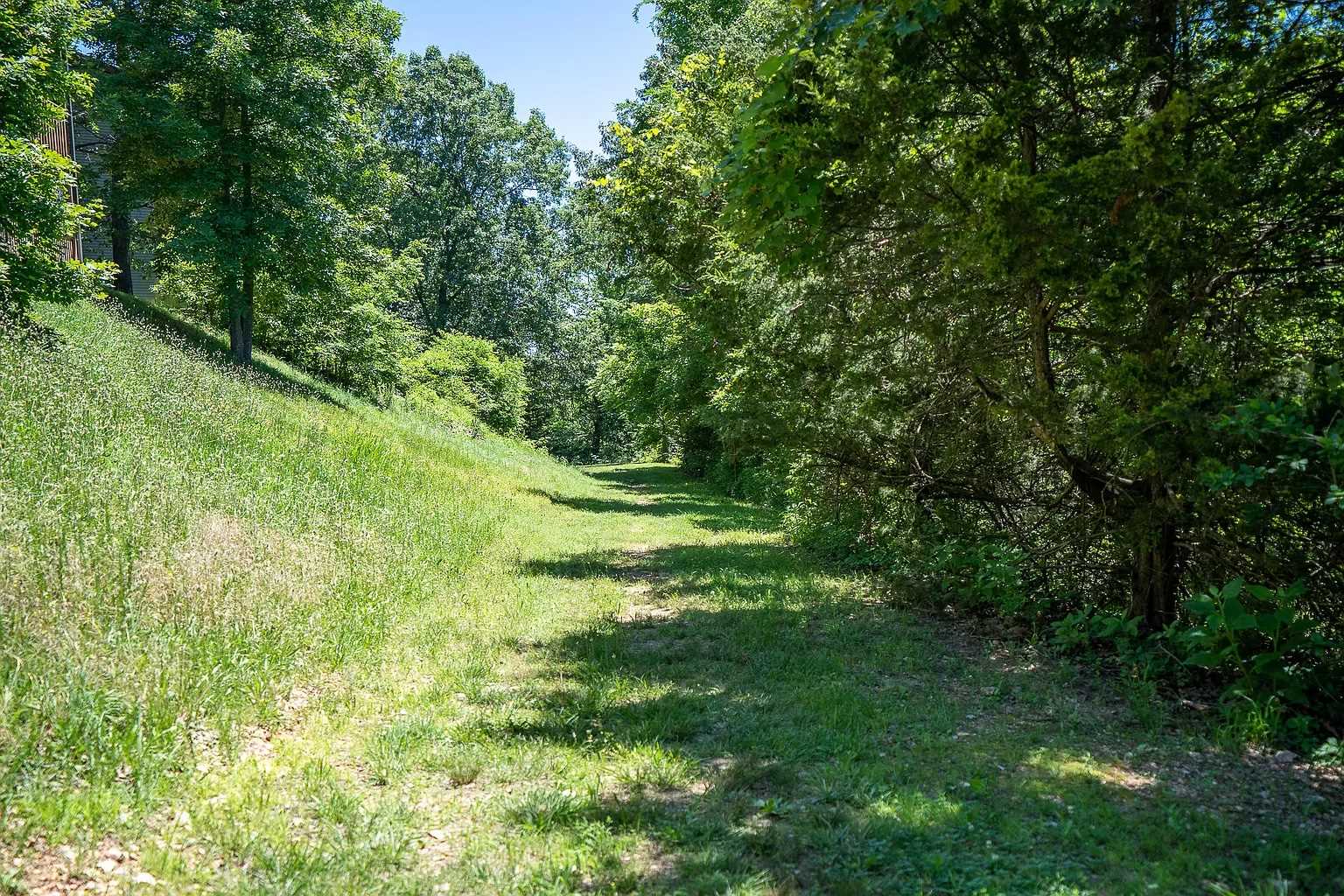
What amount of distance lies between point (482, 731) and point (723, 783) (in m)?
1.51

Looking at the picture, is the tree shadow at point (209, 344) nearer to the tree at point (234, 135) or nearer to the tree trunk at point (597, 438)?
the tree at point (234, 135)

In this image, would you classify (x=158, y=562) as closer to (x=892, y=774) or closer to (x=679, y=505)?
(x=892, y=774)

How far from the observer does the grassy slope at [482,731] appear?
323 centimetres

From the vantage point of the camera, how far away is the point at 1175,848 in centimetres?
336

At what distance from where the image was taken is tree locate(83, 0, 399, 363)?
15047 millimetres

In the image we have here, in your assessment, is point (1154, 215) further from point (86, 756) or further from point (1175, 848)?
point (86, 756)

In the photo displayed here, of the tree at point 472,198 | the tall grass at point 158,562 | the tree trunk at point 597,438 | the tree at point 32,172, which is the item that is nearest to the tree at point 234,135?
the tall grass at point 158,562

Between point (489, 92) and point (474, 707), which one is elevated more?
point (489, 92)

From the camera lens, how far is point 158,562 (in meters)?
5.10

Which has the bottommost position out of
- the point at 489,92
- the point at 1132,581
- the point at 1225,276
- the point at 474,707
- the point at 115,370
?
the point at 474,707

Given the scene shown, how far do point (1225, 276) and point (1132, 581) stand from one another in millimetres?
2386

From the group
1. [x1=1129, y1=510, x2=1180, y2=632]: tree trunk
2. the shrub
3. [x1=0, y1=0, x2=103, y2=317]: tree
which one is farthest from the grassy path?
[x1=0, y1=0, x2=103, y2=317]: tree

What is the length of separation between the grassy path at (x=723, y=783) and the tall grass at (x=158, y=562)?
32 cm

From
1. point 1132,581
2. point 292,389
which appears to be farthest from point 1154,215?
point 292,389
